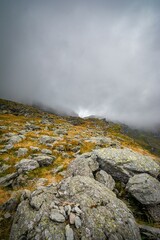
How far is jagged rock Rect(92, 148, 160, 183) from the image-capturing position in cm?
1387

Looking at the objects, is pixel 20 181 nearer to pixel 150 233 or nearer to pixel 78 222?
pixel 78 222

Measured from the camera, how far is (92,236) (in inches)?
271

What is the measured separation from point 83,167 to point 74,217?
6.45 meters

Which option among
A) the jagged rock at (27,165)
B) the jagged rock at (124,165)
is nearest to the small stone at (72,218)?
the jagged rock at (124,165)

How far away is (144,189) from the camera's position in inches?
449

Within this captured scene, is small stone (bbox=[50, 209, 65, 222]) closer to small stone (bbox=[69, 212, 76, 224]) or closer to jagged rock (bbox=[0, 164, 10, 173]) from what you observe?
small stone (bbox=[69, 212, 76, 224])

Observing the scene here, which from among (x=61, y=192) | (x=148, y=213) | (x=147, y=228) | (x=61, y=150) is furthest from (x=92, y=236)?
(x=61, y=150)

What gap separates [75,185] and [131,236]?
449cm

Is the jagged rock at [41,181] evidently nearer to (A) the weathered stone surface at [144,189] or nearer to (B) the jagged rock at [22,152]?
(B) the jagged rock at [22,152]

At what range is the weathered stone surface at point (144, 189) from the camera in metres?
10.8

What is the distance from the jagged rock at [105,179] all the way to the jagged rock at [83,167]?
0.73m

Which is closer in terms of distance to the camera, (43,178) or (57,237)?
(57,237)

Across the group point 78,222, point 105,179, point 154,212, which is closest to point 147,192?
point 154,212

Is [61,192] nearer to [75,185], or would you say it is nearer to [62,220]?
[75,185]
